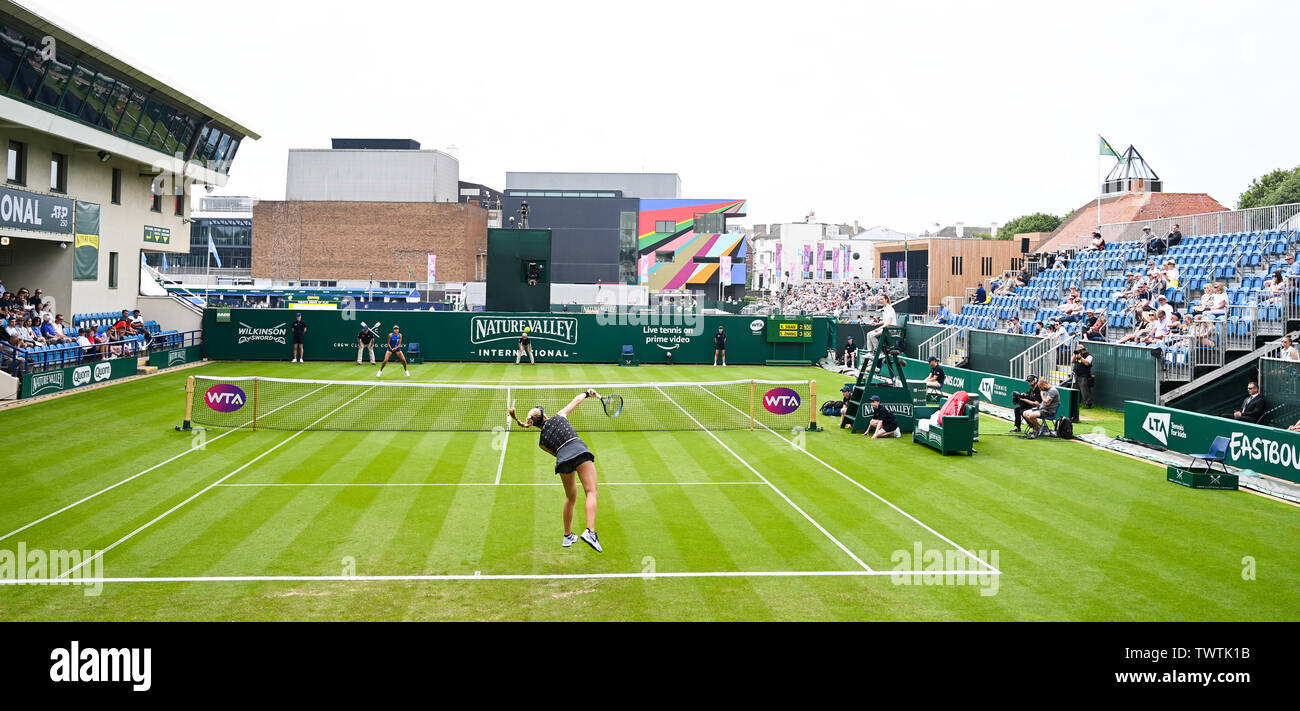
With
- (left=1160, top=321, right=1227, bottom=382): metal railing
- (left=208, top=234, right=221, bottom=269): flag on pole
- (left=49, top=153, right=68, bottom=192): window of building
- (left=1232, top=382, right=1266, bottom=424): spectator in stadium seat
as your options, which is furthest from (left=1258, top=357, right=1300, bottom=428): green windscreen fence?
(left=208, top=234, right=221, bottom=269): flag on pole

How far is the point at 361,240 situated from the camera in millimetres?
92375

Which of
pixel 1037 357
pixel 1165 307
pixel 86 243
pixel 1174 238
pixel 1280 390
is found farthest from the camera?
pixel 86 243

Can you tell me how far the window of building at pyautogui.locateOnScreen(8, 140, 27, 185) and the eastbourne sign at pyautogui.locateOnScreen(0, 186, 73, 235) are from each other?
1527mm

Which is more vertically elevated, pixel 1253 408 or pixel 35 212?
pixel 35 212

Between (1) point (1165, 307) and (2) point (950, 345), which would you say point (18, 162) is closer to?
(2) point (950, 345)

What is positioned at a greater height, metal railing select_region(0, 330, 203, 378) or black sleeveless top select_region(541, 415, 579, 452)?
metal railing select_region(0, 330, 203, 378)

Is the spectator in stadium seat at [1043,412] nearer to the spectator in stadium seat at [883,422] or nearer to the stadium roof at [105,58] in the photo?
the spectator in stadium seat at [883,422]

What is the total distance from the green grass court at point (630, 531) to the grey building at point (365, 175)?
80766 mm

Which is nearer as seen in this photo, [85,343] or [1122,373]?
[1122,373]

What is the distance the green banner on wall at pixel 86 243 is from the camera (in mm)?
35125

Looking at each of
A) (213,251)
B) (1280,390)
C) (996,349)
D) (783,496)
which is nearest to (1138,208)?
(996,349)

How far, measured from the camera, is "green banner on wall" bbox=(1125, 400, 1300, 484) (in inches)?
655

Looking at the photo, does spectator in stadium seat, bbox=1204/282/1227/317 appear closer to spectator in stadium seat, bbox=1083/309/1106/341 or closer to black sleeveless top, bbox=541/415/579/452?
spectator in stadium seat, bbox=1083/309/1106/341

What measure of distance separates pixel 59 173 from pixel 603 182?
87.2 metres
